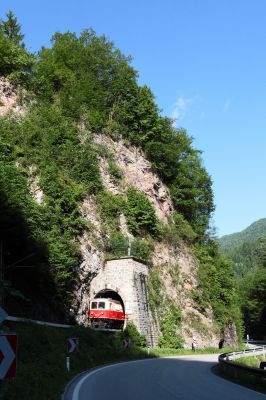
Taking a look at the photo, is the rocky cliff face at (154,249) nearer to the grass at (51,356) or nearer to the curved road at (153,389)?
the grass at (51,356)

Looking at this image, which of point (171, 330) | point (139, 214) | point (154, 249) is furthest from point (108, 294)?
point (139, 214)

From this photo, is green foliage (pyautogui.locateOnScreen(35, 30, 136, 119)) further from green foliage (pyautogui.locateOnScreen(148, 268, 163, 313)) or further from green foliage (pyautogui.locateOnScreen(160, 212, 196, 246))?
green foliage (pyautogui.locateOnScreen(148, 268, 163, 313))

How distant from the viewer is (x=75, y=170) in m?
41.5

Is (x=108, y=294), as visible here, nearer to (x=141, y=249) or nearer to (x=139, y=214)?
(x=141, y=249)

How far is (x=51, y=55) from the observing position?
5312cm

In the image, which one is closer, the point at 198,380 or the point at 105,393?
the point at 105,393

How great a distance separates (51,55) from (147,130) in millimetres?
14225

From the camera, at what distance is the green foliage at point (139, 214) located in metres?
44.0

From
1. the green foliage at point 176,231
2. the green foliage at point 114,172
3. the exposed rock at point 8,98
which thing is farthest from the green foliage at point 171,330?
the exposed rock at point 8,98

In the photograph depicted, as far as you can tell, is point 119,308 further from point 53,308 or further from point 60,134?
point 60,134

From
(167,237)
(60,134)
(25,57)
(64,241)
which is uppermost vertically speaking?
(25,57)

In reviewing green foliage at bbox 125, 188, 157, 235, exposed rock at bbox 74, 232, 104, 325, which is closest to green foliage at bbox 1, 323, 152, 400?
exposed rock at bbox 74, 232, 104, 325

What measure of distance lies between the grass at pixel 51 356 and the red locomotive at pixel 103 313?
2.74 m

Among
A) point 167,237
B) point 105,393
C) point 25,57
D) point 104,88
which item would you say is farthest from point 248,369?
point 104,88
